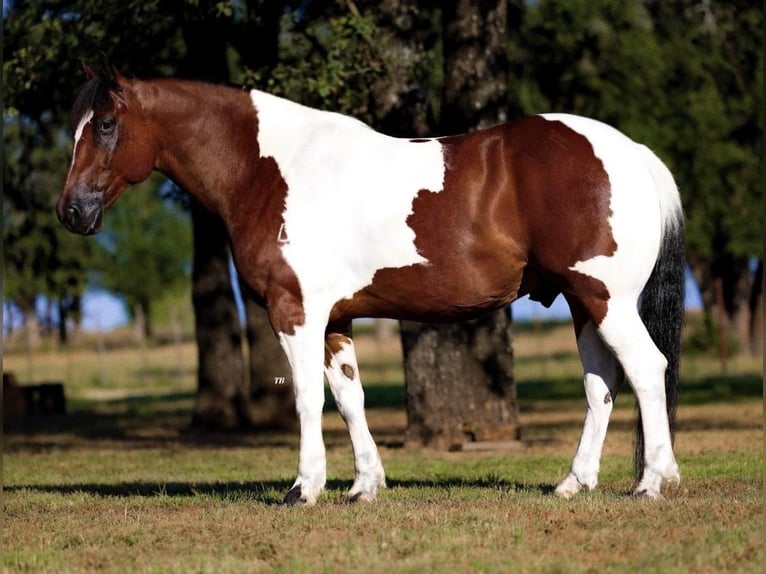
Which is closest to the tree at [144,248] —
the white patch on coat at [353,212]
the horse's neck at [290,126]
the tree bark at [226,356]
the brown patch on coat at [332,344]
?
the tree bark at [226,356]

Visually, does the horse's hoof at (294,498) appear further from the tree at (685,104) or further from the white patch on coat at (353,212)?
the tree at (685,104)

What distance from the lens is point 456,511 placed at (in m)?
7.57

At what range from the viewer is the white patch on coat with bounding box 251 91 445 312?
8.22m

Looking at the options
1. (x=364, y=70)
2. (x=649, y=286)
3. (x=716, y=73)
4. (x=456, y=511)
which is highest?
(x=716, y=73)

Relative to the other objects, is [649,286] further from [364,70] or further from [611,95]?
[611,95]

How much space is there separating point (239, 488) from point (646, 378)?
13.0ft

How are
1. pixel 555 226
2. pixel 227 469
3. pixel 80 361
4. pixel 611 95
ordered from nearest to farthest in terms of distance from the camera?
pixel 555 226 < pixel 227 469 < pixel 611 95 < pixel 80 361

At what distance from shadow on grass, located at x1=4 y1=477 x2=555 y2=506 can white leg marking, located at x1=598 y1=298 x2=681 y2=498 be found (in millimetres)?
901

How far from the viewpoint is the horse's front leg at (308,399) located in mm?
8227

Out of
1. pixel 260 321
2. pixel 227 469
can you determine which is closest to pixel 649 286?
pixel 227 469

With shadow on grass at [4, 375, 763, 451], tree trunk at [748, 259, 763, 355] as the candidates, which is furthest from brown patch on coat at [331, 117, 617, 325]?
tree trunk at [748, 259, 763, 355]

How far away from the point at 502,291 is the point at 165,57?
38.2 feet

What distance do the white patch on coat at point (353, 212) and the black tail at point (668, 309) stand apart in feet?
5.06

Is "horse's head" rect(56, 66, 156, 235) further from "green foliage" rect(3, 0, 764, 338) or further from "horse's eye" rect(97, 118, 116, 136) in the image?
"green foliage" rect(3, 0, 764, 338)
